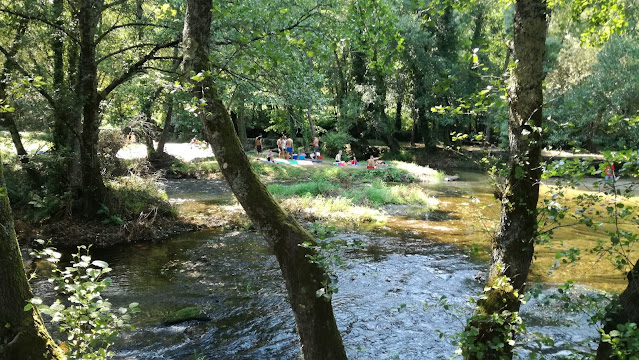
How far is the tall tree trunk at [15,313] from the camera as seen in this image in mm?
3240

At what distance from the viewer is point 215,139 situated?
3.42 metres

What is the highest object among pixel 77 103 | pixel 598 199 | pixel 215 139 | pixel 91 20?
pixel 91 20

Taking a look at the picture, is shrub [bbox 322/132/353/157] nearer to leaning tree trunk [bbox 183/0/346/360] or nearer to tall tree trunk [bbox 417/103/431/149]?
tall tree trunk [bbox 417/103/431/149]

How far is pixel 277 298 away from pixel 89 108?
7.53m

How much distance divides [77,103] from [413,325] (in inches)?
391

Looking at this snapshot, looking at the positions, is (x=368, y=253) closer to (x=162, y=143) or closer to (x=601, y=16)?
(x=601, y=16)

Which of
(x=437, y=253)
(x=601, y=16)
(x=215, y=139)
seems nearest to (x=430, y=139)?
(x=437, y=253)

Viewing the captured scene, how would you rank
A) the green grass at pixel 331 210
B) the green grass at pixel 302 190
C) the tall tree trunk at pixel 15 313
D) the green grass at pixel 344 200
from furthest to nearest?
the green grass at pixel 302 190, the green grass at pixel 344 200, the green grass at pixel 331 210, the tall tree trunk at pixel 15 313

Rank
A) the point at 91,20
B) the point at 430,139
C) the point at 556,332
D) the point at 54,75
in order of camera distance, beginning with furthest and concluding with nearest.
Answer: the point at 430,139 < the point at 54,75 < the point at 91,20 < the point at 556,332

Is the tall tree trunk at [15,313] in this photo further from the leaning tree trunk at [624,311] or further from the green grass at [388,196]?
the green grass at [388,196]

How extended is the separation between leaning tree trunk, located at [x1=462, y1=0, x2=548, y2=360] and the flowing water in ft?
1.90

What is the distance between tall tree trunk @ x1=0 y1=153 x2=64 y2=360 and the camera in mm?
3240

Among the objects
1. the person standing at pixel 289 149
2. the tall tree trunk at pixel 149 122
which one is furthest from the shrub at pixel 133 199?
the person standing at pixel 289 149

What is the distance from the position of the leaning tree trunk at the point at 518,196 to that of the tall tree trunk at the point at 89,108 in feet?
35.6
